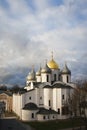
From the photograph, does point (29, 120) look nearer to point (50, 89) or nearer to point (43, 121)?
point (43, 121)

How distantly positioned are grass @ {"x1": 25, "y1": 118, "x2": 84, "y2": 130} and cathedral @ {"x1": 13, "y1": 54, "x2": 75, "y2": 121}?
3401 mm

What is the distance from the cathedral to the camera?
60.9 metres

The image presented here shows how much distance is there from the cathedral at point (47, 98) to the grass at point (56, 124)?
3.40 meters

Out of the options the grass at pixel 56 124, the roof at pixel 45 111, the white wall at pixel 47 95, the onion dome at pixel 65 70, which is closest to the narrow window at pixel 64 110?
the roof at pixel 45 111

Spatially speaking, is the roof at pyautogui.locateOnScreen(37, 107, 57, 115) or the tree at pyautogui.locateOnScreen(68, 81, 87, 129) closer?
the roof at pyautogui.locateOnScreen(37, 107, 57, 115)

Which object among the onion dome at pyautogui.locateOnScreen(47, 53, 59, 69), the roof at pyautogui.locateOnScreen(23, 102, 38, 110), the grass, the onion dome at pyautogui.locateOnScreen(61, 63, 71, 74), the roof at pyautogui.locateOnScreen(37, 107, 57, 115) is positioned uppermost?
the onion dome at pyautogui.locateOnScreen(47, 53, 59, 69)

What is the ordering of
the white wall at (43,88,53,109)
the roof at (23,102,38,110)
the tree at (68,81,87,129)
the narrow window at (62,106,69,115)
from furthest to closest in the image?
the white wall at (43,88,53,109) < the narrow window at (62,106,69,115) < the tree at (68,81,87,129) < the roof at (23,102,38,110)

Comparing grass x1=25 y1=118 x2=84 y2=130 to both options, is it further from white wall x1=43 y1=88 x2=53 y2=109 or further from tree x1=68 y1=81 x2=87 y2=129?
white wall x1=43 y1=88 x2=53 y2=109

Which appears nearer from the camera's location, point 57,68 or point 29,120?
point 29,120

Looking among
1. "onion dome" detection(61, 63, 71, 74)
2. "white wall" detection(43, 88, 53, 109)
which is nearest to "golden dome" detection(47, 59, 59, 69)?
"onion dome" detection(61, 63, 71, 74)

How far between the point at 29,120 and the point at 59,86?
954 cm

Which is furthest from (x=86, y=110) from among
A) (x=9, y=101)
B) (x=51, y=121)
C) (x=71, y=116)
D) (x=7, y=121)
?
(x=7, y=121)

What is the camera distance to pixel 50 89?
64.9m

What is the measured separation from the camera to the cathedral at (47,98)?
60.9 meters
